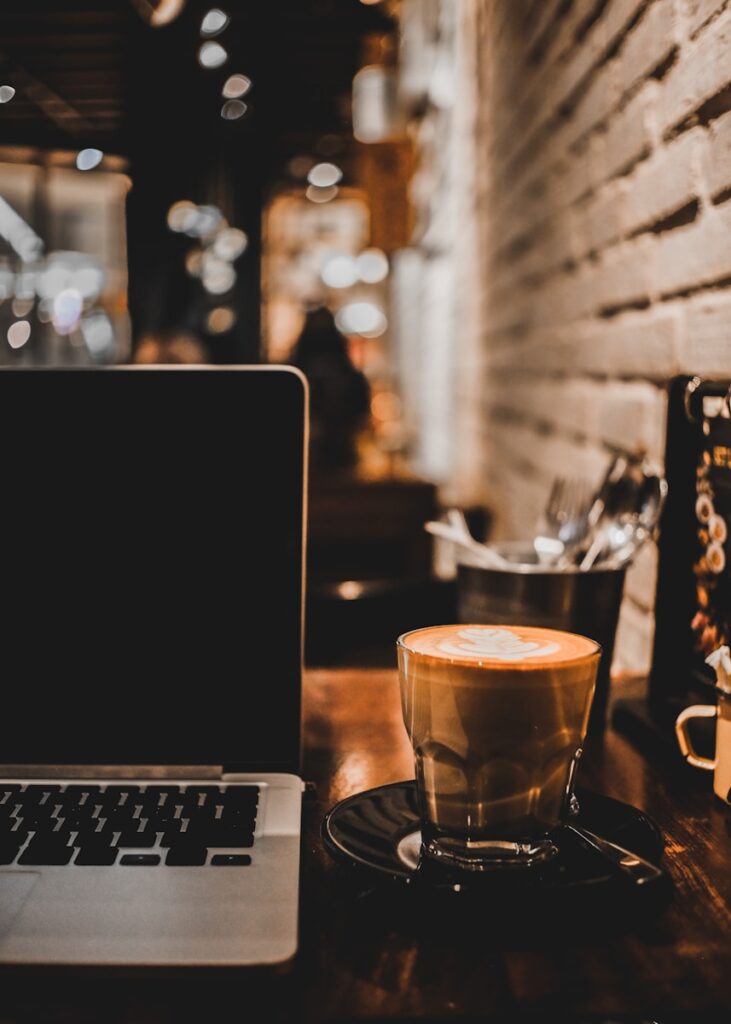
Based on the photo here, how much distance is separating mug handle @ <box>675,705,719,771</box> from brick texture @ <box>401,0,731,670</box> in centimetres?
35

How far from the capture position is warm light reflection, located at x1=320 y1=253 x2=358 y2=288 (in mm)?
8633

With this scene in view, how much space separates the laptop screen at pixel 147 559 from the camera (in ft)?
2.79

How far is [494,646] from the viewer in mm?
688

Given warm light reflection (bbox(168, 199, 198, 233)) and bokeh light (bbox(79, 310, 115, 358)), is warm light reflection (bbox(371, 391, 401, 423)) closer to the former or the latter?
warm light reflection (bbox(168, 199, 198, 233))

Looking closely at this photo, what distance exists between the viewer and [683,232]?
3.55 feet

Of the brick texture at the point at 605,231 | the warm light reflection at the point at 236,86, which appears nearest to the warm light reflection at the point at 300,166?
the warm light reflection at the point at 236,86

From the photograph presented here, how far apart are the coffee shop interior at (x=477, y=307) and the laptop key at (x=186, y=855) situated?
0.09 m

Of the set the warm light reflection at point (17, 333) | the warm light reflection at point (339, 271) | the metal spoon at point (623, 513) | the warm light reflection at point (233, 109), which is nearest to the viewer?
the metal spoon at point (623, 513)

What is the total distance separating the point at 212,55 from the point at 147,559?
3.67 metres

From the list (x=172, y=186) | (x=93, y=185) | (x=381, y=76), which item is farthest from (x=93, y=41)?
(x=93, y=185)

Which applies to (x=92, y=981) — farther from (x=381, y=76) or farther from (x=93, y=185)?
(x=93, y=185)

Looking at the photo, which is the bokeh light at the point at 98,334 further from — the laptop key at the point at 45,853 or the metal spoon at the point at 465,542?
the laptop key at the point at 45,853

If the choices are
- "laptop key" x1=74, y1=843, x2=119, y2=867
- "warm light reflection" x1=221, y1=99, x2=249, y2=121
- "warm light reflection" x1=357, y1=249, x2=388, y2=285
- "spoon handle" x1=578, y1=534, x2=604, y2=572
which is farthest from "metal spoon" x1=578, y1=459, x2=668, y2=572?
"warm light reflection" x1=357, y1=249, x2=388, y2=285

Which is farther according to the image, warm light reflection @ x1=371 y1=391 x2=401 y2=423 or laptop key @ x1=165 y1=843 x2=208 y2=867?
warm light reflection @ x1=371 y1=391 x2=401 y2=423
